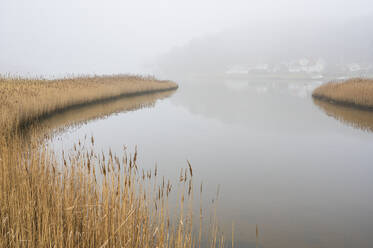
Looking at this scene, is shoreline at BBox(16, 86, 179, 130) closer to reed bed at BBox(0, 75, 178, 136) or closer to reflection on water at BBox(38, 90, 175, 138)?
reed bed at BBox(0, 75, 178, 136)

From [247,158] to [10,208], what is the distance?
534 cm

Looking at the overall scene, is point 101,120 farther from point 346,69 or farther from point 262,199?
point 346,69

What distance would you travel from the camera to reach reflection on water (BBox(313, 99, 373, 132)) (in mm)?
9961

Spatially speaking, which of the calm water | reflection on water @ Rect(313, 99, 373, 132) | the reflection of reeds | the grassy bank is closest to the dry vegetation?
the reflection of reeds

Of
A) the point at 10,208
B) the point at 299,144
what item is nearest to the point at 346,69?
the point at 299,144

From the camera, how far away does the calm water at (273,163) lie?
3818mm

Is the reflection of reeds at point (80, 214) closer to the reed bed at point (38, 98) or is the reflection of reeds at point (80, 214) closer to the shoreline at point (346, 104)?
the reed bed at point (38, 98)

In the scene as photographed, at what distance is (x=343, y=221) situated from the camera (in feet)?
13.0

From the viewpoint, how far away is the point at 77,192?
2.80 metres

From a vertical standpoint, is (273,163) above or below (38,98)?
below

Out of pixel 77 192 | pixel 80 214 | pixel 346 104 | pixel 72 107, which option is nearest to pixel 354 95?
pixel 346 104

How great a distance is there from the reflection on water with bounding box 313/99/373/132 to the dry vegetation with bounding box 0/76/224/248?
25.0 ft

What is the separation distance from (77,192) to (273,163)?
4854 mm

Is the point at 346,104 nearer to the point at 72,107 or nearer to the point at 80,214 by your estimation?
the point at 72,107
